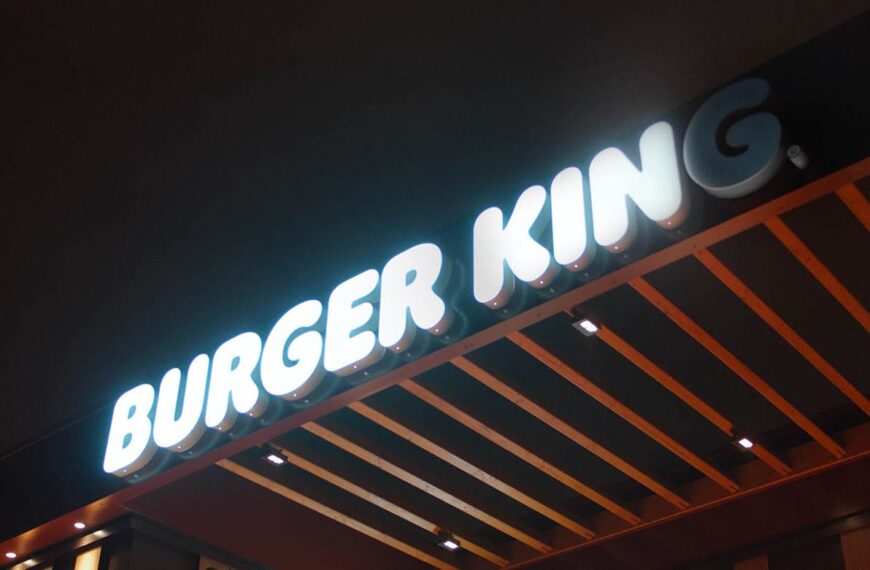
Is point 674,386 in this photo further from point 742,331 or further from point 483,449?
point 483,449

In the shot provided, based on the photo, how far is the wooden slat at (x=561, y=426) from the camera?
530cm

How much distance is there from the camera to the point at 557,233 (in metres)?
4.77

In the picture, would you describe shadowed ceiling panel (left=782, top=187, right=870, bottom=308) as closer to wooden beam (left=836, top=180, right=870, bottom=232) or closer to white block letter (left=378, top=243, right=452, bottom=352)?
wooden beam (left=836, top=180, right=870, bottom=232)

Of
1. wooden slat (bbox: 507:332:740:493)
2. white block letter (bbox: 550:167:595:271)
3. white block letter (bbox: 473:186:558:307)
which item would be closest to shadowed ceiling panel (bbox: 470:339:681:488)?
wooden slat (bbox: 507:332:740:493)

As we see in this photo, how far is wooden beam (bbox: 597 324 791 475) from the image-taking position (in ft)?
16.4

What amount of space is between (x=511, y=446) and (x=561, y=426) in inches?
13.7

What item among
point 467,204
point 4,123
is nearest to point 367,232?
point 467,204

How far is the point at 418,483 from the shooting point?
247 inches

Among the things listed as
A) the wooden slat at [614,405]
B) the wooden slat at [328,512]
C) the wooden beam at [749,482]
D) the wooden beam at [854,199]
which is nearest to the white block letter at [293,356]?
the wooden slat at [328,512]

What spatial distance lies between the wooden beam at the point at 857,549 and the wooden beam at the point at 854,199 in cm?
268

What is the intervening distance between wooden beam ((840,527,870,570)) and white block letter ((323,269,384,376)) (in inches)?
126

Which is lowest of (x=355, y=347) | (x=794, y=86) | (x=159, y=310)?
(x=355, y=347)

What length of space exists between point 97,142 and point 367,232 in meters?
1.76

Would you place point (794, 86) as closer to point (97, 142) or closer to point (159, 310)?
point (97, 142)
